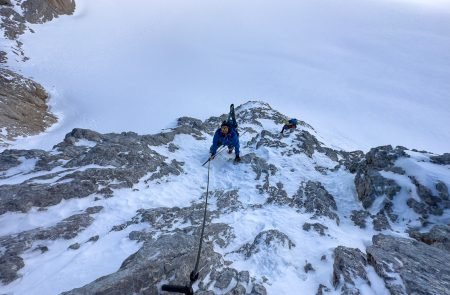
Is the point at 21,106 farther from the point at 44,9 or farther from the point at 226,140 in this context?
the point at 44,9

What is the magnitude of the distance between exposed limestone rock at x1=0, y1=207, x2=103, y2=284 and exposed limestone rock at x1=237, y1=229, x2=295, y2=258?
4.25 metres

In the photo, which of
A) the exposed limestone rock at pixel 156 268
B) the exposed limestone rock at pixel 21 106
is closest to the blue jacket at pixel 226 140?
the exposed limestone rock at pixel 156 268

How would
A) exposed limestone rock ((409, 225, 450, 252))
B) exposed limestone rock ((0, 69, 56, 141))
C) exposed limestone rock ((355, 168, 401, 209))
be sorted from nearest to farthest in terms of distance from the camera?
exposed limestone rock ((409, 225, 450, 252)) → exposed limestone rock ((355, 168, 401, 209)) → exposed limestone rock ((0, 69, 56, 141))

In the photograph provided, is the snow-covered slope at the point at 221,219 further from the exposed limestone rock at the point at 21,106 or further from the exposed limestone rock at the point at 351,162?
the exposed limestone rock at the point at 21,106

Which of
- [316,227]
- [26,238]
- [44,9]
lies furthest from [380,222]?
[44,9]

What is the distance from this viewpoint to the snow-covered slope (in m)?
6.42

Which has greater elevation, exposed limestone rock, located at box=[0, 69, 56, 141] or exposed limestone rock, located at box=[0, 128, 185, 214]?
exposed limestone rock, located at box=[0, 69, 56, 141]

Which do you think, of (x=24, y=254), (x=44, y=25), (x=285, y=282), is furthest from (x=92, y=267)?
(x=44, y=25)

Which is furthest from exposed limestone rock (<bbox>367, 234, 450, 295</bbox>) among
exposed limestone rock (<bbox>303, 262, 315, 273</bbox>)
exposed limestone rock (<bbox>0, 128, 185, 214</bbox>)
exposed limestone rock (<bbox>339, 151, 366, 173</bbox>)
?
exposed limestone rock (<bbox>0, 128, 185, 214</bbox>)

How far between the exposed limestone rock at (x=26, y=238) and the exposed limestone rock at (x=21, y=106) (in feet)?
49.7

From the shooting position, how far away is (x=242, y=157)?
1327 centimetres

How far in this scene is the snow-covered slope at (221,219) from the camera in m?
6.42

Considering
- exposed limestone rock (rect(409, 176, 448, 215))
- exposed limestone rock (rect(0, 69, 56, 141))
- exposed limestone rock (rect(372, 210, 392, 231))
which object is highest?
exposed limestone rock (rect(0, 69, 56, 141))

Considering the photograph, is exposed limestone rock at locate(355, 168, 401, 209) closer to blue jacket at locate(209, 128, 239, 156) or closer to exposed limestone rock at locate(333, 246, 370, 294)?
exposed limestone rock at locate(333, 246, 370, 294)
